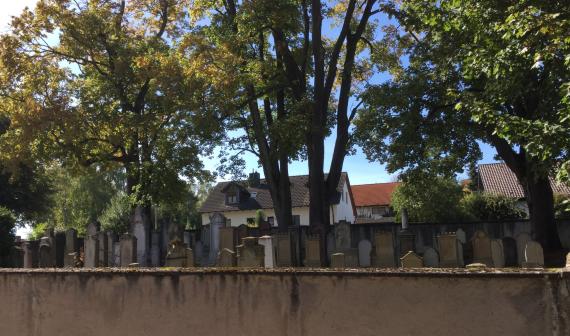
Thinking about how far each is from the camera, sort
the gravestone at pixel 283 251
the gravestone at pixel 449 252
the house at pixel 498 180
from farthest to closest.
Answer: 1. the house at pixel 498 180
2. the gravestone at pixel 283 251
3. the gravestone at pixel 449 252

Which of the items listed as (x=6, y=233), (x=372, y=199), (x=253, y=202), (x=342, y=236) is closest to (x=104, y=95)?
(x=6, y=233)

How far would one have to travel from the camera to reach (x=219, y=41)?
16219 mm

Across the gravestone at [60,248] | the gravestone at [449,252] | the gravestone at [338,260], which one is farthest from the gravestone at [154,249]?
the gravestone at [449,252]

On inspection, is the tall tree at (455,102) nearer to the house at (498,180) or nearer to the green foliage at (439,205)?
the green foliage at (439,205)

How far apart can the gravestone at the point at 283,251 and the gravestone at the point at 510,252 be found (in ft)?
13.4

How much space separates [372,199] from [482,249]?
55736 mm

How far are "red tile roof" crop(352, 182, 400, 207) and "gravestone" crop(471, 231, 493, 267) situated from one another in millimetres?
52937

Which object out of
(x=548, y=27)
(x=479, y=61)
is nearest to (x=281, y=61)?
(x=479, y=61)

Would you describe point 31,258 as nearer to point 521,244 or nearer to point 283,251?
point 283,251

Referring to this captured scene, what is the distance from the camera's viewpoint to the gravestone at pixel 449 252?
7887mm

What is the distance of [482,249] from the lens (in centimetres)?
848

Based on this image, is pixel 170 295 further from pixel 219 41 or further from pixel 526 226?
pixel 526 226

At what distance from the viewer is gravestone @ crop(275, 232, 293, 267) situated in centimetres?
1042

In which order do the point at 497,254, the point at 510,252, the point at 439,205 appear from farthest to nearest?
1. the point at 439,205
2. the point at 510,252
3. the point at 497,254
